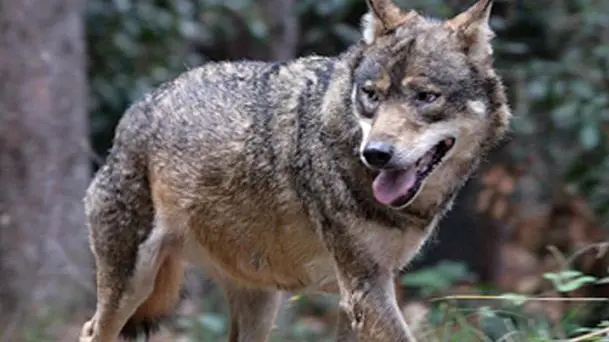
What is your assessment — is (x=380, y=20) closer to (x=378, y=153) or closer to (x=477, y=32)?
(x=477, y=32)

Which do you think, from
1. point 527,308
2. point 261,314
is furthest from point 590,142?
point 261,314

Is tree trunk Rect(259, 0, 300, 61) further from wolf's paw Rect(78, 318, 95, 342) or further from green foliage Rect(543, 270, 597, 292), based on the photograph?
green foliage Rect(543, 270, 597, 292)

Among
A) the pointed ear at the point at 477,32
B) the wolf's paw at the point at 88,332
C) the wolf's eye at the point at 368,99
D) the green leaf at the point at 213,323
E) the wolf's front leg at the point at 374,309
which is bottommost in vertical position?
the green leaf at the point at 213,323

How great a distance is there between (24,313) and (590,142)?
3688mm

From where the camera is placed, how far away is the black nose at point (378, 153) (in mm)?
5797

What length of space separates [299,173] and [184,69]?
16.3ft

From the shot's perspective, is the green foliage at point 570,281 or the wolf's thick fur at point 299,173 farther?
the green foliage at point 570,281

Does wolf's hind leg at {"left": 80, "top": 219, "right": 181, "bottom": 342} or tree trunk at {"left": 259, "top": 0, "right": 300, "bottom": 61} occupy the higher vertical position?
tree trunk at {"left": 259, "top": 0, "right": 300, "bottom": 61}

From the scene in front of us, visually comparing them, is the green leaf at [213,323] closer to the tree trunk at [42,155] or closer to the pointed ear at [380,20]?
the tree trunk at [42,155]

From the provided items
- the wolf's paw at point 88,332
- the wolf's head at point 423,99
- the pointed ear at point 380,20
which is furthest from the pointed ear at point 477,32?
the wolf's paw at point 88,332

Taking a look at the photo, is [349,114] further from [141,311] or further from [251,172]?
[141,311]

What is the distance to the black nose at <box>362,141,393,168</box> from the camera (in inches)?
228

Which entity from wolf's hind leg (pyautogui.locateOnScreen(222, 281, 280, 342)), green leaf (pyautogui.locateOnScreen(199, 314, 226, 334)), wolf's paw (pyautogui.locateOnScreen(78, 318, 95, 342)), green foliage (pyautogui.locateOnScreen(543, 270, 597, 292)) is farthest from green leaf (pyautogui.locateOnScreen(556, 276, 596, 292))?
green leaf (pyautogui.locateOnScreen(199, 314, 226, 334))

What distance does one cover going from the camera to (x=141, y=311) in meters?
7.41
